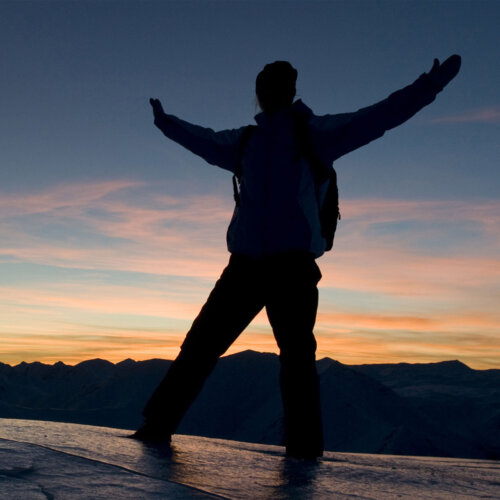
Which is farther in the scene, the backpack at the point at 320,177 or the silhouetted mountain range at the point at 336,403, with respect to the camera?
the silhouetted mountain range at the point at 336,403

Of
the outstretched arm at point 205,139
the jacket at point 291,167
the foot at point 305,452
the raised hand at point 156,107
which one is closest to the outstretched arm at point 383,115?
the jacket at point 291,167

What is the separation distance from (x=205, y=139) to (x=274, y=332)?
4.25 feet

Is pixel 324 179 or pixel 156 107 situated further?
pixel 156 107

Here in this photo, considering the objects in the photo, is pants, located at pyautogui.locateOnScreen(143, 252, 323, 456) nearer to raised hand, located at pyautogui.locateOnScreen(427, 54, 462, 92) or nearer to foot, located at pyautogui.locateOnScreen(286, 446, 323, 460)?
foot, located at pyautogui.locateOnScreen(286, 446, 323, 460)

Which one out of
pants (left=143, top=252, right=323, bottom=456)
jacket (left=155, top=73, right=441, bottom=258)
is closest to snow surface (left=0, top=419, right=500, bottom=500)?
pants (left=143, top=252, right=323, bottom=456)

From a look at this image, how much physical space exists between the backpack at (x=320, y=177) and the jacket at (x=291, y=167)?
28 millimetres

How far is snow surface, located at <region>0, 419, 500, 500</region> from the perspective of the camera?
1.92 m

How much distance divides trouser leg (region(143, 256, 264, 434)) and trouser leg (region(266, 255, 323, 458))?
0.18 meters

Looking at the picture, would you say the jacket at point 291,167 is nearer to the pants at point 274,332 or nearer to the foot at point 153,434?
the pants at point 274,332

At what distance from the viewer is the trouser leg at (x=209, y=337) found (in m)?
3.52

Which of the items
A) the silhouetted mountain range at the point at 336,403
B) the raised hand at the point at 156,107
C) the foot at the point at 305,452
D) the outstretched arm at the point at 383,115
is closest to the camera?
the outstretched arm at the point at 383,115

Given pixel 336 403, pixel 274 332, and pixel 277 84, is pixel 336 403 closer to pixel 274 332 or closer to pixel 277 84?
pixel 274 332

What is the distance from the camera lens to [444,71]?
327 cm

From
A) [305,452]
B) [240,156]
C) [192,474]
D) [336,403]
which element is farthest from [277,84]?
[336,403]
